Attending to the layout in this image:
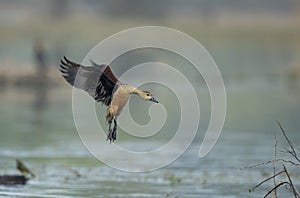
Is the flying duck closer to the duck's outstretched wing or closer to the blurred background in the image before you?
the duck's outstretched wing

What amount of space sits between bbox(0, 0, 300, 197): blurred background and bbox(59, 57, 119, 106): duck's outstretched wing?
86.6 inches

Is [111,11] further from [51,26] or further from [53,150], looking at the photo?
[53,150]

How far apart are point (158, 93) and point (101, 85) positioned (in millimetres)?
20210

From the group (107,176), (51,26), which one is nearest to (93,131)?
(107,176)

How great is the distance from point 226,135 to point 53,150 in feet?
16.2

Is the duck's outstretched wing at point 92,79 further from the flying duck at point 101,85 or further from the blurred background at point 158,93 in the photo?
the blurred background at point 158,93

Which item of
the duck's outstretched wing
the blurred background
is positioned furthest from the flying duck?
the blurred background

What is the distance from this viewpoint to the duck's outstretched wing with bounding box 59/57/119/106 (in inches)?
576

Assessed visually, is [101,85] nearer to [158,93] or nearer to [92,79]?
[92,79]

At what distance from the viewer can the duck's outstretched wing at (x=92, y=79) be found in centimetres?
1463

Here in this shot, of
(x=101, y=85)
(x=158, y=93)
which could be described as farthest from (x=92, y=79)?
(x=158, y=93)

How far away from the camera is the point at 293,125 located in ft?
89.6

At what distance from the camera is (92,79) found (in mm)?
14758

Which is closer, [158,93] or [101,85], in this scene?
[101,85]
